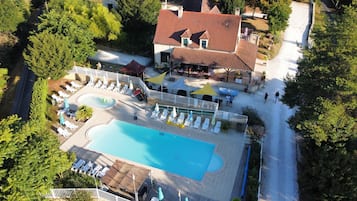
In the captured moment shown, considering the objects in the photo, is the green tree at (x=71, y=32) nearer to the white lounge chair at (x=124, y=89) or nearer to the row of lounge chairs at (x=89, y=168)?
→ the white lounge chair at (x=124, y=89)

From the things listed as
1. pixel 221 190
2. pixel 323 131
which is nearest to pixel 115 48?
pixel 221 190

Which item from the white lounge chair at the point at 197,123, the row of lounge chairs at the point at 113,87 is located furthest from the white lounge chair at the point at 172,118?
the row of lounge chairs at the point at 113,87

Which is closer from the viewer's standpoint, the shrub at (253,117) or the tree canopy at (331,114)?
the tree canopy at (331,114)

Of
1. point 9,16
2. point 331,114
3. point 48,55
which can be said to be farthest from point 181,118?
point 9,16

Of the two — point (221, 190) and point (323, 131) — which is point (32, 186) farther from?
point (323, 131)

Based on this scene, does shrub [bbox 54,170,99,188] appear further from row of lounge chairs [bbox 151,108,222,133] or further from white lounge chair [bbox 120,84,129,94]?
white lounge chair [bbox 120,84,129,94]

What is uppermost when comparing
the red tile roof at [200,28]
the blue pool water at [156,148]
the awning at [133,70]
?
the red tile roof at [200,28]
